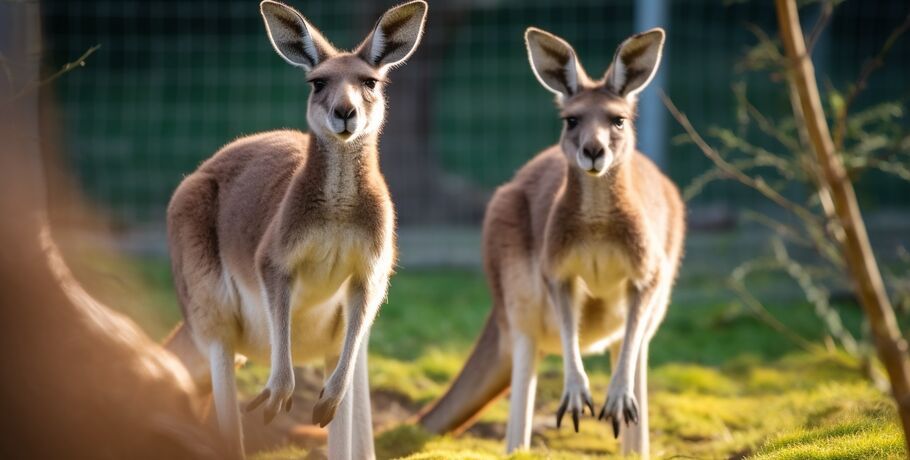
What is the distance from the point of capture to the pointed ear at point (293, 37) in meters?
3.75

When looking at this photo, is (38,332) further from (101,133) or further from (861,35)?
(101,133)

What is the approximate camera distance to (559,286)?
453 centimetres

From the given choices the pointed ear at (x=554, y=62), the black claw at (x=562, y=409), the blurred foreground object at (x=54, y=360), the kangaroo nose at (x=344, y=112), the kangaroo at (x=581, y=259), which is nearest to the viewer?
the blurred foreground object at (x=54, y=360)

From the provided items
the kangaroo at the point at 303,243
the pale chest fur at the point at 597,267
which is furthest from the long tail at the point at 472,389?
the kangaroo at the point at 303,243

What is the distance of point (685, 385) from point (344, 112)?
359 cm

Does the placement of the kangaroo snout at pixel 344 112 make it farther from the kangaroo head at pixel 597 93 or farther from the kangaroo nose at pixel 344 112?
the kangaroo head at pixel 597 93

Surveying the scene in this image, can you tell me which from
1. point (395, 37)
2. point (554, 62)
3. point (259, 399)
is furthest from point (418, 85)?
point (259, 399)

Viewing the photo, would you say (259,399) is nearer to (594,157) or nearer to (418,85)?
(594,157)

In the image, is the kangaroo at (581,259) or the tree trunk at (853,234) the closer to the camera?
the tree trunk at (853,234)

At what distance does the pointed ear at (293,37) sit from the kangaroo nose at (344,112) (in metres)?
0.39

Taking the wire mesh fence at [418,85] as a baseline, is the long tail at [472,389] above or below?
below

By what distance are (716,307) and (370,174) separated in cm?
526

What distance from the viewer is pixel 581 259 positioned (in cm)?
448

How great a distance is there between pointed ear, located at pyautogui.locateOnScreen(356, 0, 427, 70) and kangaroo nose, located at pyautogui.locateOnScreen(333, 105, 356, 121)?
34 centimetres
